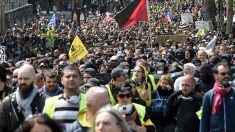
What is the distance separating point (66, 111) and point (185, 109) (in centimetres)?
266

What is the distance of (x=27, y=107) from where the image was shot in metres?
7.94

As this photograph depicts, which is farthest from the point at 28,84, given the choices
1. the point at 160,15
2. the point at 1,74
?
the point at 160,15

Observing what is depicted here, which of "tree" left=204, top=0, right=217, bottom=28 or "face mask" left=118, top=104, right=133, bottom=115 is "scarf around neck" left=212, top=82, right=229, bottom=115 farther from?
"tree" left=204, top=0, right=217, bottom=28

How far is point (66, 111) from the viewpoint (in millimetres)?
7621

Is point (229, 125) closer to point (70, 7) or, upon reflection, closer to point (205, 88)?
point (205, 88)

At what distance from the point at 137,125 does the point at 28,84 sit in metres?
1.16

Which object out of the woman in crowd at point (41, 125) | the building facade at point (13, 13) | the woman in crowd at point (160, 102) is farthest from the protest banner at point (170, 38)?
the woman in crowd at point (41, 125)

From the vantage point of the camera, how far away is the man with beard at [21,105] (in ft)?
25.9

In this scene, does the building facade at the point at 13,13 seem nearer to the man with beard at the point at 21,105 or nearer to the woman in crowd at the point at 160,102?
the woman in crowd at the point at 160,102

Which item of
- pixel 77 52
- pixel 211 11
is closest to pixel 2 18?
pixel 211 11

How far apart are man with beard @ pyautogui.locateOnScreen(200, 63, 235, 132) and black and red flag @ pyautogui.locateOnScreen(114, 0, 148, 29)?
537 inches

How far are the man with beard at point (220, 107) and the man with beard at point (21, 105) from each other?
6.05 feet

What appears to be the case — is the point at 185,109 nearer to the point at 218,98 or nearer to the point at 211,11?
the point at 218,98

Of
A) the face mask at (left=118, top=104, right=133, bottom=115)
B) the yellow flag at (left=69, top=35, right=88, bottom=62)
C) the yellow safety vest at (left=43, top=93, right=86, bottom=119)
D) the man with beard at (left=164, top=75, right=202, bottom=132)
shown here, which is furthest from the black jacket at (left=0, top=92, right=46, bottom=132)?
the yellow flag at (left=69, top=35, right=88, bottom=62)
